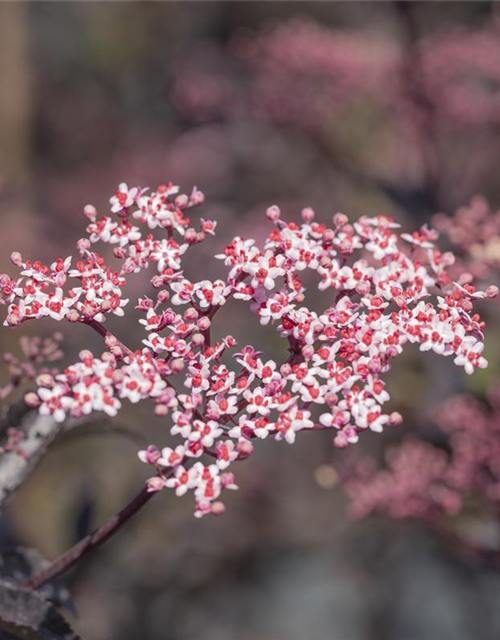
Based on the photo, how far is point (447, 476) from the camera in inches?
52.1

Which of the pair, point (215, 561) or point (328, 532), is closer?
point (215, 561)

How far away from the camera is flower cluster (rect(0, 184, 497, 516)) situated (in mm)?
725

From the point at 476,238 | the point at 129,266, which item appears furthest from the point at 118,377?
the point at 476,238

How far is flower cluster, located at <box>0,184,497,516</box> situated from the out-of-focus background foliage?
0.95 feet

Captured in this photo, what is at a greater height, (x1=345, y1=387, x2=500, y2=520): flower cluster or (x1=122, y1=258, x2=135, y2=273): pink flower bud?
(x1=345, y1=387, x2=500, y2=520): flower cluster

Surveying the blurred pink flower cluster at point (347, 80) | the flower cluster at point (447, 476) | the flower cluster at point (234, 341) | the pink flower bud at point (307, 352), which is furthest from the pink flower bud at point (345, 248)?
the blurred pink flower cluster at point (347, 80)

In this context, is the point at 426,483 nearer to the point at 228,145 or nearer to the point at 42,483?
the point at 42,483

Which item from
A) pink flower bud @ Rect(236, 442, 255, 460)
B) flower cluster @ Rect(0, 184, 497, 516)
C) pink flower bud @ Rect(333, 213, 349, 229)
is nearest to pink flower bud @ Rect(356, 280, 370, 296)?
flower cluster @ Rect(0, 184, 497, 516)

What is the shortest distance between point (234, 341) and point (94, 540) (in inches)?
10.4

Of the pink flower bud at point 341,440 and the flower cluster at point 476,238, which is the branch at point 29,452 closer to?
the pink flower bud at point 341,440

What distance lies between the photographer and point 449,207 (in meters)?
1.79

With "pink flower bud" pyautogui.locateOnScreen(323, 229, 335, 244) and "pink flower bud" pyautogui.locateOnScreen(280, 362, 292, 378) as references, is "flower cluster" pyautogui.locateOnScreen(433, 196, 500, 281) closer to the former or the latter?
"pink flower bud" pyautogui.locateOnScreen(323, 229, 335, 244)

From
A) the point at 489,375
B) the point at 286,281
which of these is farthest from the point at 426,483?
the point at 286,281

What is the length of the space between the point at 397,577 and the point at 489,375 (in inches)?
37.8
